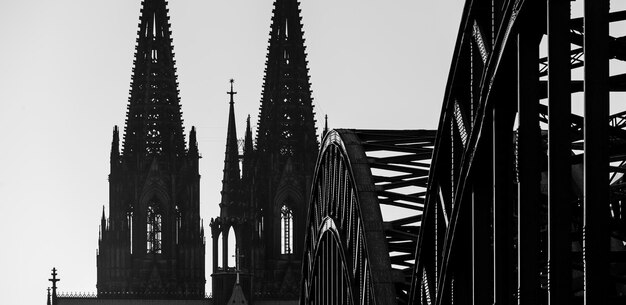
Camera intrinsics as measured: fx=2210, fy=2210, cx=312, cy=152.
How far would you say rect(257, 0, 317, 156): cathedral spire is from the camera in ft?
359

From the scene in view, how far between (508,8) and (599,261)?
2806mm

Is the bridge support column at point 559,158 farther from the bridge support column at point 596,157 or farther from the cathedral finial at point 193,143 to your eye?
the cathedral finial at point 193,143

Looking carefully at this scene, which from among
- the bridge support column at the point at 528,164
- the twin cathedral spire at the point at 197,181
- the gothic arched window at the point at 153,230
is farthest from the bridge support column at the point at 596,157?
the gothic arched window at the point at 153,230

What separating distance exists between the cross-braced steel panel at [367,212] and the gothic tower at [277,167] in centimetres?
6771

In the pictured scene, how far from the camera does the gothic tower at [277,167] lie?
357 ft

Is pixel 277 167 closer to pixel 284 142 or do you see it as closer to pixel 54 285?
pixel 284 142

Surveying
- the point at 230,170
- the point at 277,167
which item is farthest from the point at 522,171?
the point at 230,170

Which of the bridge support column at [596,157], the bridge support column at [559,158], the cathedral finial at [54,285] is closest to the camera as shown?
the bridge support column at [596,157]

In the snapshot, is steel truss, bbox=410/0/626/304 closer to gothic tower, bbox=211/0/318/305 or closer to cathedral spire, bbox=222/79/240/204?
gothic tower, bbox=211/0/318/305

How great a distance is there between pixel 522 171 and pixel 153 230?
9361cm

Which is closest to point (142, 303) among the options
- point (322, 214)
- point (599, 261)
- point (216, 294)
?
point (216, 294)

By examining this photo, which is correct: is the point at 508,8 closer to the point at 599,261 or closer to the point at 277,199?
the point at 599,261

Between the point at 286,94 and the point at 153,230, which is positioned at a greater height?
the point at 286,94

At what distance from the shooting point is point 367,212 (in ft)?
103
